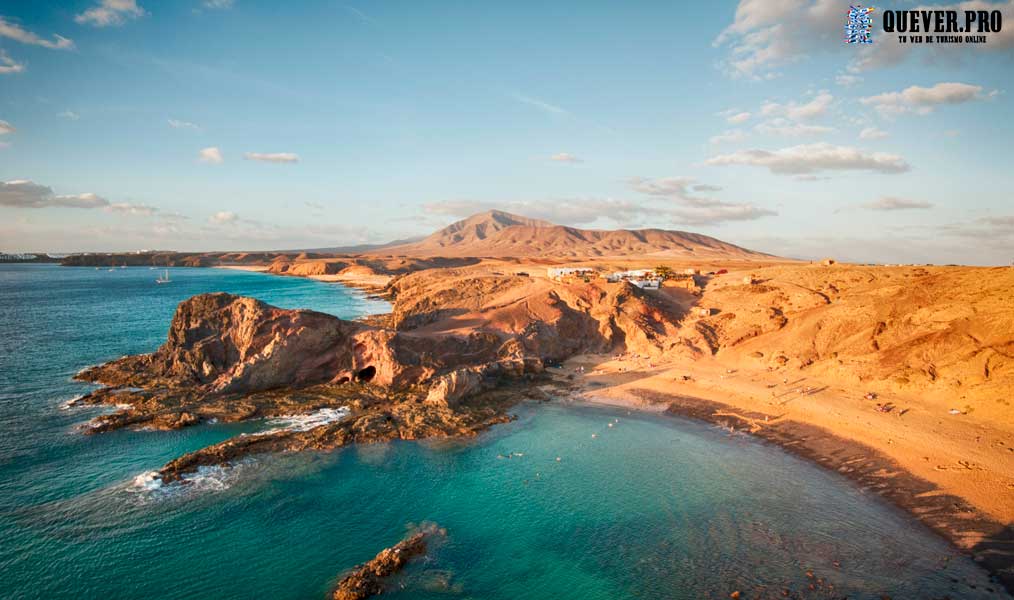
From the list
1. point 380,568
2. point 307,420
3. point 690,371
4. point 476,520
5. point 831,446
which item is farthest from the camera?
point 690,371

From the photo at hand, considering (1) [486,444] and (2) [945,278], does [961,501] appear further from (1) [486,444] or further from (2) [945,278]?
(2) [945,278]

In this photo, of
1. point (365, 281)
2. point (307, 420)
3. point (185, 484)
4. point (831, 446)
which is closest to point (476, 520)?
point (185, 484)

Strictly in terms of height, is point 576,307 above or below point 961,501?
above

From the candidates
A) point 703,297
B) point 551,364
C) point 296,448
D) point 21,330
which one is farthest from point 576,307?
point 21,330

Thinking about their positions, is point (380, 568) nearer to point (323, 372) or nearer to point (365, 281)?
point (323, 372)

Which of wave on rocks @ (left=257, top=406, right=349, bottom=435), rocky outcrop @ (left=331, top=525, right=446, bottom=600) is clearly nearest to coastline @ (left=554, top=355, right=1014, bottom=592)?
wave on rocks @ (left=257, top=406, right=349, bottom=435)

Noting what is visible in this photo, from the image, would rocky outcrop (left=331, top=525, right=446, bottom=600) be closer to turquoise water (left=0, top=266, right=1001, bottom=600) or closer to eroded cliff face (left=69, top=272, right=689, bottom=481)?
turquoise water (left=0, top=266, right=1001, bottom=600)
